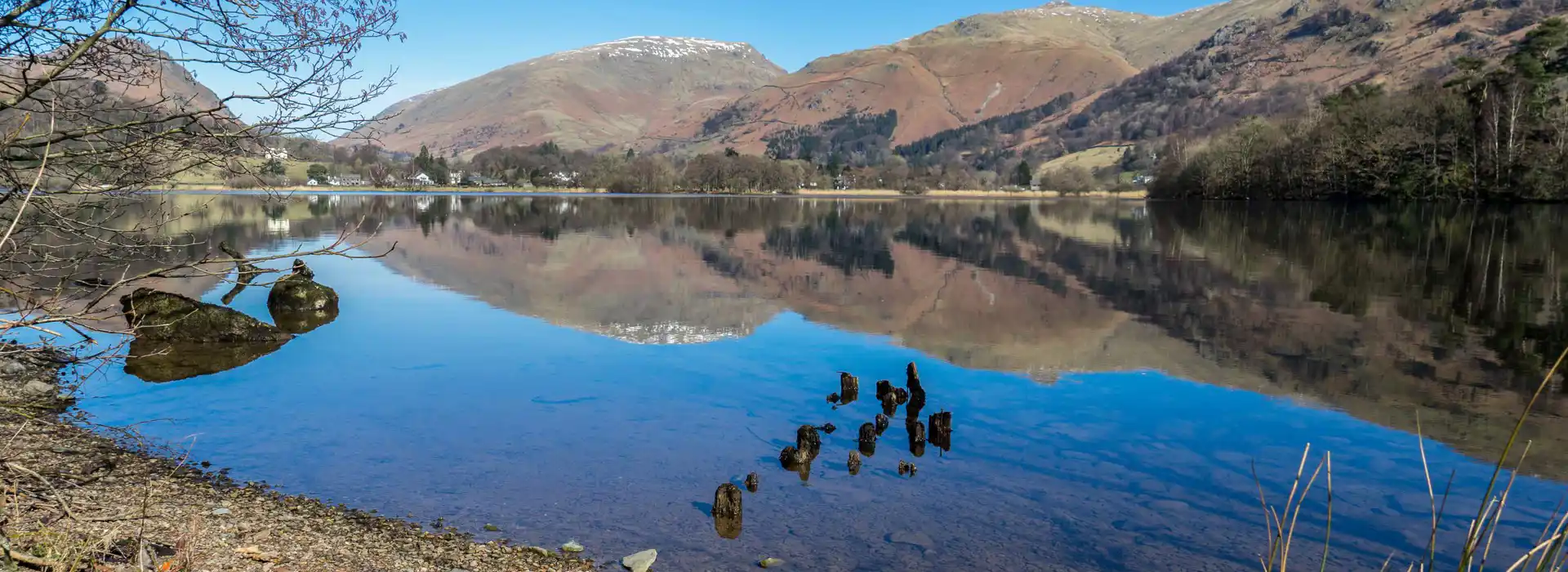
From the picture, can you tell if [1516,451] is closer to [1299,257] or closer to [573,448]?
[573,448]

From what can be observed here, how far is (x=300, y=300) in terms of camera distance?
85.3ft

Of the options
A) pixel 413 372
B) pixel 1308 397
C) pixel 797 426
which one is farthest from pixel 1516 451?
pixel 413 372

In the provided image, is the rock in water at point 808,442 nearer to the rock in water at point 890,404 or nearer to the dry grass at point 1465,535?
the rock in water at point 890,404

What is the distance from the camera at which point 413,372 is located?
59.5 ft

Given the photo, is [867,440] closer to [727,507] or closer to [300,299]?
[727,507]

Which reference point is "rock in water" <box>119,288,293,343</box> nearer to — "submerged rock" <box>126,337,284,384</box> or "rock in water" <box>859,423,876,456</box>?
"submerged rock" <box>126,337,284,384</box>

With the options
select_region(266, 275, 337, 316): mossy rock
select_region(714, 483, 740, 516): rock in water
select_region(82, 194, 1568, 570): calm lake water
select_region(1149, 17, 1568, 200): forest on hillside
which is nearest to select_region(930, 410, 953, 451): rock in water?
select_region(82, 194, 1568, 570): calm lake water

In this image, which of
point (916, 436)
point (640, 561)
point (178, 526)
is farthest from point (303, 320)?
point (640, 561)

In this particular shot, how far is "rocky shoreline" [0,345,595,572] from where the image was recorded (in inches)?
266

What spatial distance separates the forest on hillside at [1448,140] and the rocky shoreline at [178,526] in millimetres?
109009

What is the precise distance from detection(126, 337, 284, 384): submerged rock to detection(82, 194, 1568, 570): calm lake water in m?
0.30

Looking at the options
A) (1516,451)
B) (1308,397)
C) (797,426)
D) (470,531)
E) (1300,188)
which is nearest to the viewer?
(470,531)

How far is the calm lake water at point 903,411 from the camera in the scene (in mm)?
10273

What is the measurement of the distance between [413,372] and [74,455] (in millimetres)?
6921
